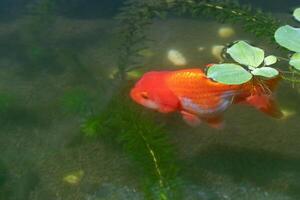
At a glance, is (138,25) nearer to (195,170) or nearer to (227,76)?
(195,170)

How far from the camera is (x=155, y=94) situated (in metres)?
2.35

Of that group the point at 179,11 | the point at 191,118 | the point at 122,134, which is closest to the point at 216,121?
the point at 191,118

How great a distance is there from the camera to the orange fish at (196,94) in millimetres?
2205

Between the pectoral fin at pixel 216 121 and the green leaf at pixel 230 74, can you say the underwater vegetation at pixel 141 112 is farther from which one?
the pectoral fin at pixel 216 121

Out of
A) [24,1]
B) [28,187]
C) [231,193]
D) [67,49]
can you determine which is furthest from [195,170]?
[24,1]

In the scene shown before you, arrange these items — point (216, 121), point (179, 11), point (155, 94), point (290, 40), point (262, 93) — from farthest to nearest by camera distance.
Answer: point (179, 11) < point (216, 121) < point (155, 94) < point (262, 93) < point (290, 40)

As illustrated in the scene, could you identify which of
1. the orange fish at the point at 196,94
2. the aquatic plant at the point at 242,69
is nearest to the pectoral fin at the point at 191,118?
the orange fish at the point at 196,94

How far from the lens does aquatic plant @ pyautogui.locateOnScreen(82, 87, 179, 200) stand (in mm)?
2168

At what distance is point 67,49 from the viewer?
331 centimetres

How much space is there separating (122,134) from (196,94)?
1.42 feet

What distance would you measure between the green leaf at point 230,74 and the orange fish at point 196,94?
546 millimetres

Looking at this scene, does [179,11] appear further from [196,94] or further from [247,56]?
[247,56]

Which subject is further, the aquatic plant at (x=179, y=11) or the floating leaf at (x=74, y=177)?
the aquatic plant at (x=179, y=11)

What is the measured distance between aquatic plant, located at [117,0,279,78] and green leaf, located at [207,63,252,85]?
1.03 m
